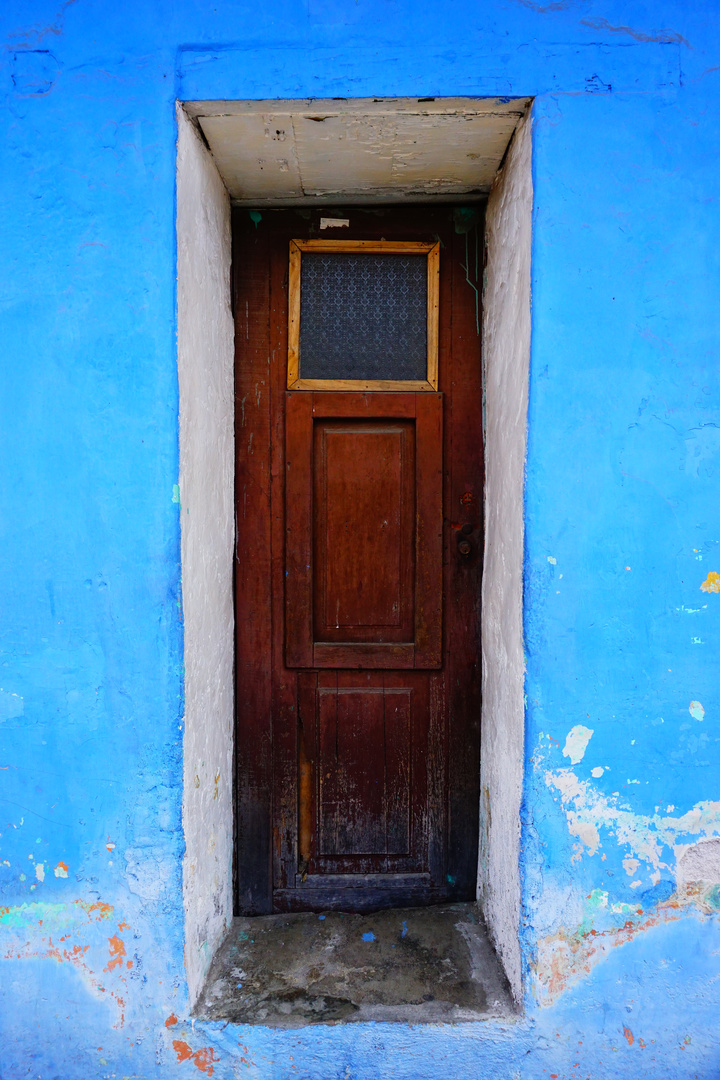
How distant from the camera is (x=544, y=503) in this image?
1.63 metres

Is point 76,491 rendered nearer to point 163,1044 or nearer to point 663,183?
point 163,1044

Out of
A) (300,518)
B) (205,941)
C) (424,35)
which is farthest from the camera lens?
(300,518)

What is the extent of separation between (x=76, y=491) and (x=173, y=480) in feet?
0.87

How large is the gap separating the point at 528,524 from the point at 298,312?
1064mm

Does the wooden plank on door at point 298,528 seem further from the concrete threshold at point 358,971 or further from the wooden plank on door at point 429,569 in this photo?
the concrete threshold at point 358,971

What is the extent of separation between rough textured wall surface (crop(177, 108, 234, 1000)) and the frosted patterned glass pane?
27 centimetres

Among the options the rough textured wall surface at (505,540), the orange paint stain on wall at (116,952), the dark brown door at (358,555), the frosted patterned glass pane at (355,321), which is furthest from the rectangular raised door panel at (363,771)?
the frosted patterned glass pane at (355,321)

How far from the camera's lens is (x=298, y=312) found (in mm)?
2061

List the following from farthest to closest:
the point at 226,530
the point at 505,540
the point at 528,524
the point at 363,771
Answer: the point at 363,771, the point at 226,530, the point at 505,540, the point at 528,524

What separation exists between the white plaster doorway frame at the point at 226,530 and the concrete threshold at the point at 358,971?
0.06 m

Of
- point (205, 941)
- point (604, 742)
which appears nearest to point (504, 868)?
point (604, 742)

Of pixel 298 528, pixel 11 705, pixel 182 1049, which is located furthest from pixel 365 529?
pixel 182 1049

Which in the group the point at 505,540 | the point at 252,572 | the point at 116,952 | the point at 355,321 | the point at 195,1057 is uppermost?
the point at 355,321

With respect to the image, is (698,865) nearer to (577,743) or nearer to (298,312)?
(577,743)
